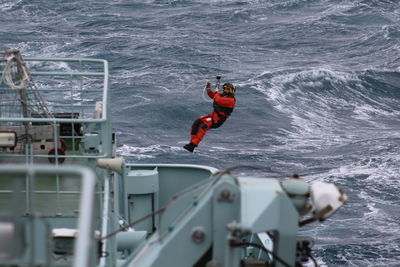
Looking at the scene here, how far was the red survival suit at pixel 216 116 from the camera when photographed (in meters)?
17.4

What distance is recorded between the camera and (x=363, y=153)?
2891cm

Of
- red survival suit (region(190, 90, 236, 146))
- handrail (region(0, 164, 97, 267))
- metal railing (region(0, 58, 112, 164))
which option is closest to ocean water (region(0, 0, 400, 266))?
red survival suit (region(190, 90, 236, 146))

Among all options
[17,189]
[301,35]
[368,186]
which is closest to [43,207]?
[17,189]

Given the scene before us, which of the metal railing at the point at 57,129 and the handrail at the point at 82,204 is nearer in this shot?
the handrail at the point at 82,204

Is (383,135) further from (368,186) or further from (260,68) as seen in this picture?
(260,68)

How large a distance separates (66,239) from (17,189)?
134 inches

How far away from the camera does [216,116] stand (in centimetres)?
1794

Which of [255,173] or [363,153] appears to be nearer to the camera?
[255,173]

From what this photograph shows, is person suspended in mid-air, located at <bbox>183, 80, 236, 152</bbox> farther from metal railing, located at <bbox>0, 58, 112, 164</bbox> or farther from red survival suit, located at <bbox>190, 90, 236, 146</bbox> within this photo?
metal railing, located at <bbox>0, 58, 112, 164</bbox>

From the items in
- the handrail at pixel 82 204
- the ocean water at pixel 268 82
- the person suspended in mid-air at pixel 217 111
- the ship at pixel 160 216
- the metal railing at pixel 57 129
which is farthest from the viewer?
the ocean water at pixel 268 82

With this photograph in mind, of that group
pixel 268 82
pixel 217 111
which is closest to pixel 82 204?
pixel 217 111

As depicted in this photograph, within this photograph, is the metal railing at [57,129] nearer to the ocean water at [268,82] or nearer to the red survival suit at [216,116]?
the red survival suit at [216,116]

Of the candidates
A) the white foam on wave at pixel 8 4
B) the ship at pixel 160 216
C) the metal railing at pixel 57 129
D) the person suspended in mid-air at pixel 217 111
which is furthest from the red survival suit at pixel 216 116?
the white foam on wave at pixel 8 4

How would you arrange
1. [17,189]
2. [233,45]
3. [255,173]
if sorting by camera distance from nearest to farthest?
[17,189], [255,173], [233,45]
